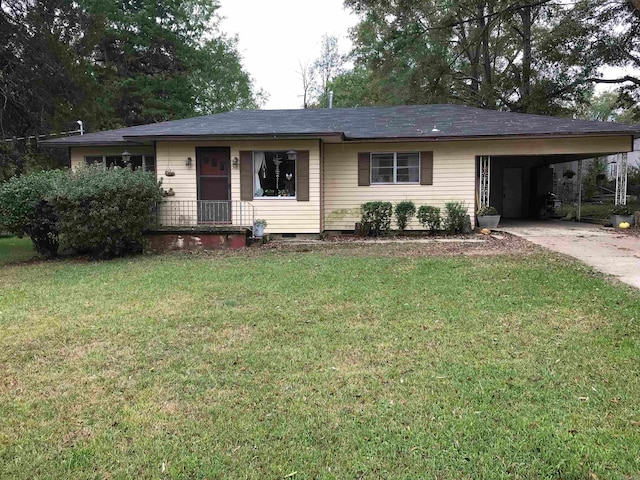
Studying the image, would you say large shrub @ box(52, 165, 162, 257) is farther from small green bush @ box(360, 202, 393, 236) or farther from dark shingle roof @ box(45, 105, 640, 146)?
small green bush @ box(360, 202, 393, 236)

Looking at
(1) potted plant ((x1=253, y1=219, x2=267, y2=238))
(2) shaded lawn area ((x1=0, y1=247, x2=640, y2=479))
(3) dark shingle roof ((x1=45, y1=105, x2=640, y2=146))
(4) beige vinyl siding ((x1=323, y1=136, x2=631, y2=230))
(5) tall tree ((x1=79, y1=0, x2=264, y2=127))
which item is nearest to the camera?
(2) shaded lawn area ((x1=0, y1=247, x2=640, y2=479))

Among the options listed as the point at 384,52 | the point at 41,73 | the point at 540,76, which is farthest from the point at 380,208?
the point at 540,76

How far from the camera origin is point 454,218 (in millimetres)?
12180

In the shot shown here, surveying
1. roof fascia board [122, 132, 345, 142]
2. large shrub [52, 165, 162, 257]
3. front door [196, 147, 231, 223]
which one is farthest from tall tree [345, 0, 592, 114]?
large shrub [52, 165, 162, 257]

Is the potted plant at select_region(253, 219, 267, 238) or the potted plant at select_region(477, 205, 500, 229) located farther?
the potted plant at select_region(477, 205, 500, 229)

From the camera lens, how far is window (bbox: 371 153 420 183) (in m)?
12.8

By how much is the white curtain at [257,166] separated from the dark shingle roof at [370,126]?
676 mm

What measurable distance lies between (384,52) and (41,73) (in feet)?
48.7

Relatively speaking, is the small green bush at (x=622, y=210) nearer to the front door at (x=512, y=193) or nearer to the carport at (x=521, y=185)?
the carport at (x=521, y=185)

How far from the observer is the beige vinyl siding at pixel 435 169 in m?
12.3

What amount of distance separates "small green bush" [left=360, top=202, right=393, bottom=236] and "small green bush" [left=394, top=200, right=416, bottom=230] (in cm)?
26

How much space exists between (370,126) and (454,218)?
358 cm

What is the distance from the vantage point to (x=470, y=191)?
1269 cm

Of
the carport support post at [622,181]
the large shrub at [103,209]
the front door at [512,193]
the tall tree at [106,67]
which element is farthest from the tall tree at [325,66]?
the large shrub at [103,209]
